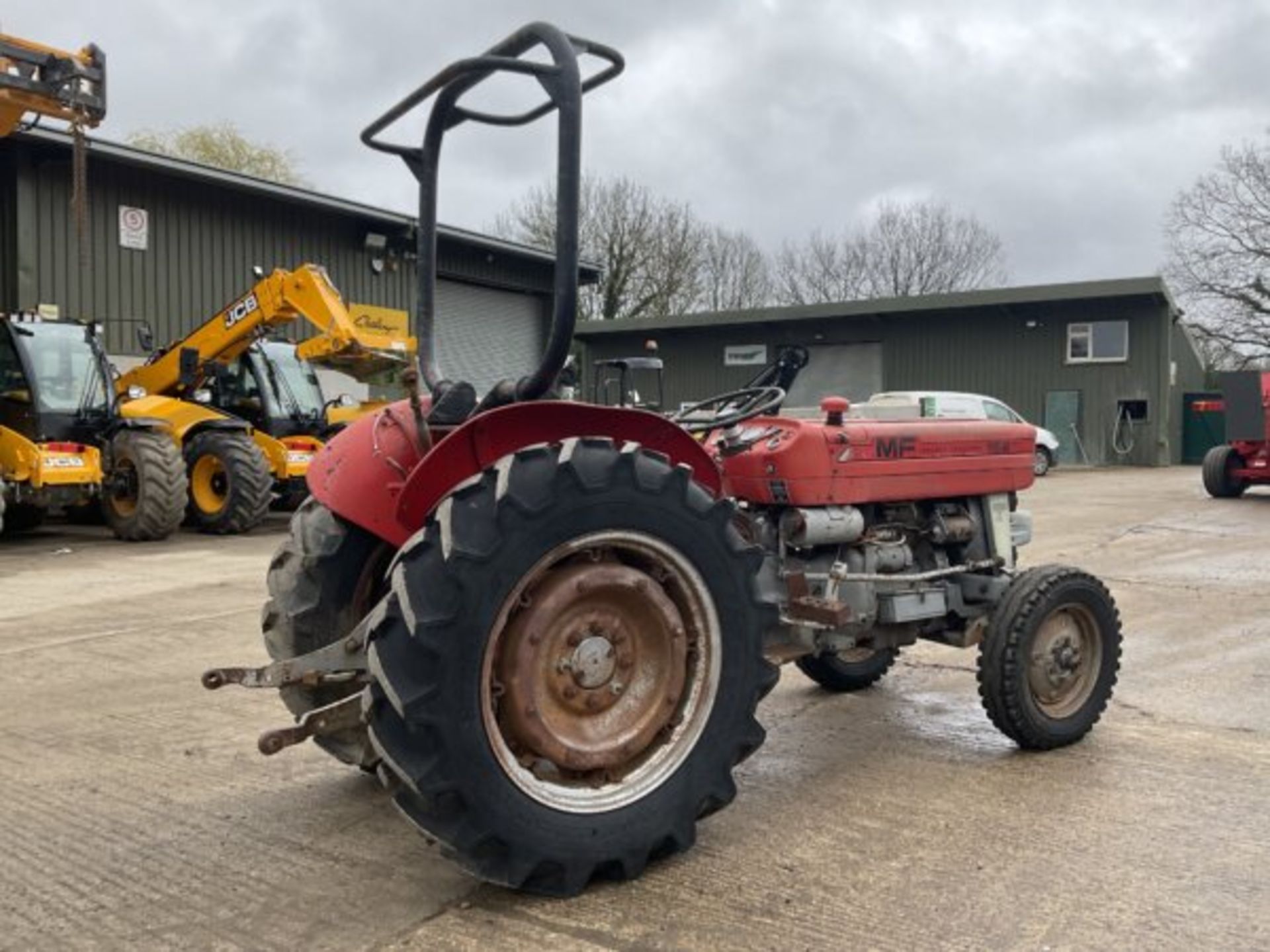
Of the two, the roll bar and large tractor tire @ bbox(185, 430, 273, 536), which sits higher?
the roll bar

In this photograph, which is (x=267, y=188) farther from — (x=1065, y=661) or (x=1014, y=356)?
(x=1014, y=356)

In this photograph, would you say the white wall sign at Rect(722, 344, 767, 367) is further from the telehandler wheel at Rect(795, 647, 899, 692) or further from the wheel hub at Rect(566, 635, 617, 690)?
the wheel hub at Rect(566, 635, 617, 690)

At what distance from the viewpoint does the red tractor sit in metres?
2.62

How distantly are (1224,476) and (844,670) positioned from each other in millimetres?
13651

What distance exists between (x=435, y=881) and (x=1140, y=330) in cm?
2518

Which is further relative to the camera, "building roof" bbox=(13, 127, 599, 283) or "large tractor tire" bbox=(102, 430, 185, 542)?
"building roof" bbox=(13, 127, 599, 283)

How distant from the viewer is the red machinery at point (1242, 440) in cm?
1580

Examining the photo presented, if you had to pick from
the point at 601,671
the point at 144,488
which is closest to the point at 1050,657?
the point at 601,671

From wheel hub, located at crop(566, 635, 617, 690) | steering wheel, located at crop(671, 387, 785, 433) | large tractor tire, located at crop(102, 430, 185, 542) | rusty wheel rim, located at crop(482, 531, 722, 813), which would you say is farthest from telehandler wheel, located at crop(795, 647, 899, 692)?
large tractor tire, located at crop(102, 430, 185, 542)

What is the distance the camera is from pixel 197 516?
40.8 feet

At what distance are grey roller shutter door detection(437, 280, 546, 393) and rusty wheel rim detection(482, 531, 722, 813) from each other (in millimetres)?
16999

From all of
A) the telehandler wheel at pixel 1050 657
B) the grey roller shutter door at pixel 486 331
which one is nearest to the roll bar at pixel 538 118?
the telehandler wheel at pixel 1050 657

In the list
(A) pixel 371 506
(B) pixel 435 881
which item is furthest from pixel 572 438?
(B) pixel 435 881

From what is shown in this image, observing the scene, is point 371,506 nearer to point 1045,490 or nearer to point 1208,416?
point 1045,490
